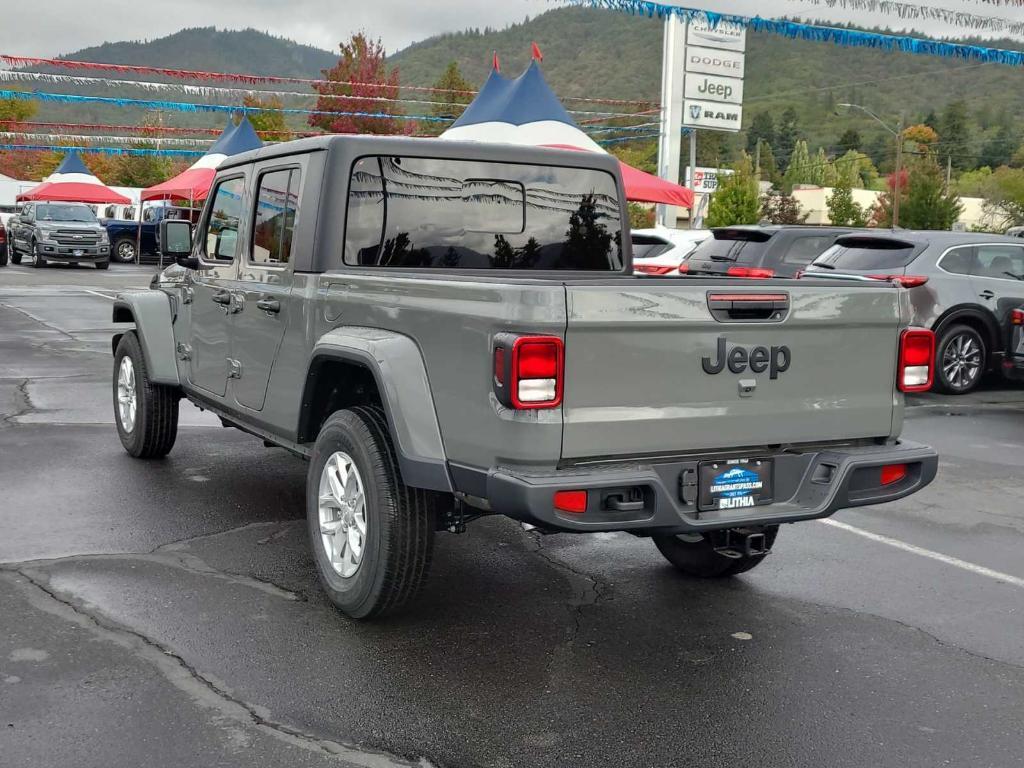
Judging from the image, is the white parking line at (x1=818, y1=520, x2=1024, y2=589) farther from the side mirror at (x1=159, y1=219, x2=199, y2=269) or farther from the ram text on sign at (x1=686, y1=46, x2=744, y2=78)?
the ram text on sign at (x1=686, y1=46, x2=744, y2=78)

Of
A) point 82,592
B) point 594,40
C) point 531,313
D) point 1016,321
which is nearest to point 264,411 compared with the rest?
point 82,592

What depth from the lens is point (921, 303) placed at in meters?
11.9

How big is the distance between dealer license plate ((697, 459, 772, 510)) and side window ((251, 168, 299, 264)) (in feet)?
7.39

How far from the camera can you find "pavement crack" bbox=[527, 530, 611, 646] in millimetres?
A: 4723

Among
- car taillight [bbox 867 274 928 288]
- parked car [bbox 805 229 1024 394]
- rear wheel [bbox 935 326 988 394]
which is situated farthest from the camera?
rear wheel [bbox 935 326 988 394]

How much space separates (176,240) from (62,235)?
27076 mm

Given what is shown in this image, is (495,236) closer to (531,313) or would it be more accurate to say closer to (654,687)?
(531,313)

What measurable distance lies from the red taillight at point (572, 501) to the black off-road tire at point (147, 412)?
13.3 ft

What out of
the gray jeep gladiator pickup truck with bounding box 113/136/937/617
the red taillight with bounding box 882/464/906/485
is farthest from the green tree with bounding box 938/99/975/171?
the red taillight with bounding box 882/464/906/485

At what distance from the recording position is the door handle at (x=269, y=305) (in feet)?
17.3

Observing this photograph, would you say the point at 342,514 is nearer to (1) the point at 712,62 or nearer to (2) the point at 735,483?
(2) the point at 735,483

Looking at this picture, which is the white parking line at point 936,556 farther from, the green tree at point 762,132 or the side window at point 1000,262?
the green tree at point 762,132

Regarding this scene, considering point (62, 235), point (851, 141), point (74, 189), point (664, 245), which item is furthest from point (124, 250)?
point (851, 141)

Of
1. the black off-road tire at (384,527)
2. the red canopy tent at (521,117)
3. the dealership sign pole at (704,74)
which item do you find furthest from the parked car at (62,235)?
the black off-road tire at (384,527)
